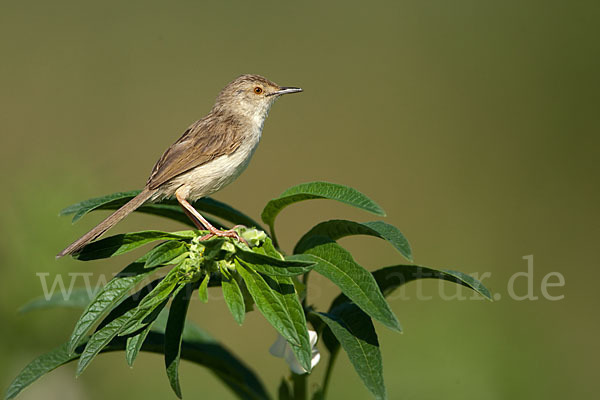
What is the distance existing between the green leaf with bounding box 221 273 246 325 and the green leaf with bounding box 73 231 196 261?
0.61ft

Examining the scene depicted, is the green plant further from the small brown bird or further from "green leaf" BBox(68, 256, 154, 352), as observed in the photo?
the small brown bird

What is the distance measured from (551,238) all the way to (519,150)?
174 cm

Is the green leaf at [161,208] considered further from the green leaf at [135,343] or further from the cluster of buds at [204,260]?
the green leaf at [135,343]

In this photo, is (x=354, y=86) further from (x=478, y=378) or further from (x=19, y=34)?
(x=478, y=378)

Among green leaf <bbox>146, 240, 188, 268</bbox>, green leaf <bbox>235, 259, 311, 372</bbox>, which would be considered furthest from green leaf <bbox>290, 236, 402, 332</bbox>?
green leaf <bbox>146, 240, 188, 268</bbox>

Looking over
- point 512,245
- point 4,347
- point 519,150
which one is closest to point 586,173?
point 519,150

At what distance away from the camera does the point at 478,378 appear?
11.9 feet

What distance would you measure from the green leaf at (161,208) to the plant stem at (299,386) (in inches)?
21.7

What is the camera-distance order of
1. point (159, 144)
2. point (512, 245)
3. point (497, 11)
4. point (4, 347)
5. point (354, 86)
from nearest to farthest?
point (4, 347)
point (512, 245)
point (159, 144)
point (354, 86)
point (497, 11)

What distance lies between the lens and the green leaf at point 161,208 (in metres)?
2.25

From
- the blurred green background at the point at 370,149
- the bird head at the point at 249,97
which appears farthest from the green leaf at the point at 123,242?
A: the bird head at the point at 249,97

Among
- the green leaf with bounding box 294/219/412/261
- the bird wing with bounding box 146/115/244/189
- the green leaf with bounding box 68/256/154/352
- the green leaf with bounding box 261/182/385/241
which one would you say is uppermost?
the bird wing with bounding box 146/115/244/189

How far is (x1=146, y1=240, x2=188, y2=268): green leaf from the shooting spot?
70.7 inches

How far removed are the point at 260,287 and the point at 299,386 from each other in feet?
1.78
